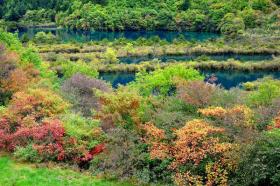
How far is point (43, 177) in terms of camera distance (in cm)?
2566

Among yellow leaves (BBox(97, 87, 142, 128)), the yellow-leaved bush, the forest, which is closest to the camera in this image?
the yellow-leaved bush

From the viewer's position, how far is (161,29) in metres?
146

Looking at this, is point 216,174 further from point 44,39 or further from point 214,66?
point 44,39

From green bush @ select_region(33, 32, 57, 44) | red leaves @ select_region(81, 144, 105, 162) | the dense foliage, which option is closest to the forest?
red leaves @ select_region(81, 144, 105, 162)

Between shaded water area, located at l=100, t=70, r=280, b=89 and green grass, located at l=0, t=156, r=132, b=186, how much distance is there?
46.4m

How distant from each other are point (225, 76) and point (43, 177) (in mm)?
54485

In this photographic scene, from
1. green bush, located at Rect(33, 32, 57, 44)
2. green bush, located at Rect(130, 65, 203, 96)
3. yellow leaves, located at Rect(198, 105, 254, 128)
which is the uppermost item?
yellow leaves, located at Rect(198, 105, 254, 128)

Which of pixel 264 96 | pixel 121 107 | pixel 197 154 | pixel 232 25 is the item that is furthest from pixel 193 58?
pixel 197 154

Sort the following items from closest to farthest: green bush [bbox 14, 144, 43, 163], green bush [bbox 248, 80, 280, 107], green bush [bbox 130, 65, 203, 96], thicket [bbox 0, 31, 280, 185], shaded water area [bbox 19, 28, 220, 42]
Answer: thicket [bbox 0, 31, 280, 185] → green bush [bbox 14, 144, 43, 163] → green bush [bbox 248, 80, 280, 107] → green bush [bbox 130, 65, 203, 96] → shaded water area [bbox 19, 28, 220, 42]

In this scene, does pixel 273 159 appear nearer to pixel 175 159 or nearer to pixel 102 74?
pixel 175 159

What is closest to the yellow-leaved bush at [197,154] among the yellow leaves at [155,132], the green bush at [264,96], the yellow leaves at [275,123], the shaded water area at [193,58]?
the yellow leaves at [155,132]

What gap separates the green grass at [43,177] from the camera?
2497cm

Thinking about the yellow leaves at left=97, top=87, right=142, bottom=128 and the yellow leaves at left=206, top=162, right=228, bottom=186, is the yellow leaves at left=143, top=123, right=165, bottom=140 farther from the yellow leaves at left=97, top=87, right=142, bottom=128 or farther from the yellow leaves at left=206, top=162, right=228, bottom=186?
the yellow leaves at left=206, top=162, right=228, bottom=186

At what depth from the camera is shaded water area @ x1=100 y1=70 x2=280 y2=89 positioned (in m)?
73.7
